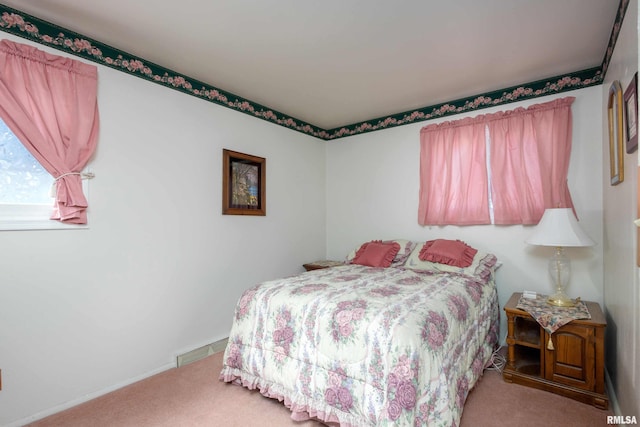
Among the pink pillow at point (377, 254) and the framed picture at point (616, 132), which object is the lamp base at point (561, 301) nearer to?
the framed picture at point (616, 132)

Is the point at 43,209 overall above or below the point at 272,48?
below

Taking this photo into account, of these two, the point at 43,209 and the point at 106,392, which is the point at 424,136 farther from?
the point at 106,392

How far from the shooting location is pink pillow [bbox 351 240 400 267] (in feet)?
10.7

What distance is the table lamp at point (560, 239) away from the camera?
7.36 feet

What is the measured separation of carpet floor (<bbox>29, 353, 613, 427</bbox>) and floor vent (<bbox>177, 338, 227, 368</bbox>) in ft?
1.07

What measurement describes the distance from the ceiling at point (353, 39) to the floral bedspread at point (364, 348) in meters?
1.80

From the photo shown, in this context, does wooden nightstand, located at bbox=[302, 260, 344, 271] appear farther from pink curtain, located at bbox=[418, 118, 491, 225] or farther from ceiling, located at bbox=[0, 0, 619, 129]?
ceiling, located at bbox=[0, 0, 619, 129]

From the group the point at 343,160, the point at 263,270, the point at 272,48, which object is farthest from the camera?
the point at 343,160

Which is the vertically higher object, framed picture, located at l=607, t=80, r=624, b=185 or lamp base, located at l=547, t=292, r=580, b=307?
framed picture, located at l=607, t=80, r=624, b=185

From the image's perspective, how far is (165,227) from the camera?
2.61 m

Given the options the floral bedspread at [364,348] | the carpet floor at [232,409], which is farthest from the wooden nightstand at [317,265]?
the carpet floor at [232,409]

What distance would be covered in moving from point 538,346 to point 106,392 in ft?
10.3

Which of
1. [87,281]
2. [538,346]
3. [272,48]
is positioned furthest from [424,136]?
[87,281]

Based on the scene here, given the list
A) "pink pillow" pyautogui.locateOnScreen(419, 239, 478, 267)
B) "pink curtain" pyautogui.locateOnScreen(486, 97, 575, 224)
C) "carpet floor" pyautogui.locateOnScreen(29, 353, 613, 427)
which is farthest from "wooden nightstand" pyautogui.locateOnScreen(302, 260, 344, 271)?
"pink curtain" pyautogui.locateOnScreen(486, 97, 575, 224)
